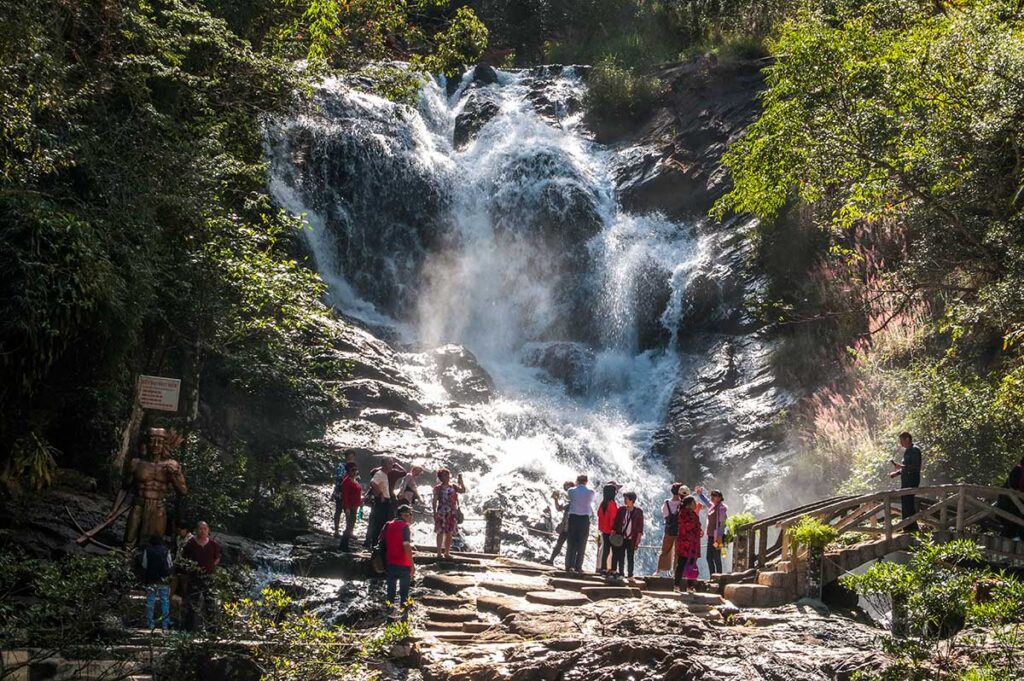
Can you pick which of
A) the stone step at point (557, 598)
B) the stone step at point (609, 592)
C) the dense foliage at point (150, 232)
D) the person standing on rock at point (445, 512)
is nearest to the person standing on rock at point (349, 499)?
the person standing on rock at point (445, 512)

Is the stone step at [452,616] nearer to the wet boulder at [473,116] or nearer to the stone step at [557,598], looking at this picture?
the stone step at [557,598]

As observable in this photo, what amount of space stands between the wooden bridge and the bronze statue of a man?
283 inches

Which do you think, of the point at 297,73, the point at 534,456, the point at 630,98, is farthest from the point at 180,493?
the point at 630,98

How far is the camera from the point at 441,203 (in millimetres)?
32719

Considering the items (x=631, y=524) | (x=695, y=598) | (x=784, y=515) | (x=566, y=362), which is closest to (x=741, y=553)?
(x=784, y=515)

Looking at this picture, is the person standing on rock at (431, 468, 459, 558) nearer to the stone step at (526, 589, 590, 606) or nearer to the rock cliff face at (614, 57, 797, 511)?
the stone step at (526, 589, 590, 606)

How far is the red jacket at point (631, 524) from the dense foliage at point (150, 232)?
638 centimetres

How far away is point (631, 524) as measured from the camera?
14828mm

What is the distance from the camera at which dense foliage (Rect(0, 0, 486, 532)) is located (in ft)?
39.7

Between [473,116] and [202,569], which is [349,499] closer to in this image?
[202,569]

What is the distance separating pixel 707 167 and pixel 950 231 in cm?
1640

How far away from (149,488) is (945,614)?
8.33m

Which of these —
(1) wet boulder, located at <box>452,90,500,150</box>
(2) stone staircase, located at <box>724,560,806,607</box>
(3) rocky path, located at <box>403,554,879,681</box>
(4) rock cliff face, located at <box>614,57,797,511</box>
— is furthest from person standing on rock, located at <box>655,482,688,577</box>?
(1) wet boulder, located at <box>452,90,500,150</box>

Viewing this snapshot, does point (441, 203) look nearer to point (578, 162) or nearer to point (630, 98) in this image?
point (578, 162)
